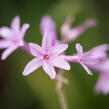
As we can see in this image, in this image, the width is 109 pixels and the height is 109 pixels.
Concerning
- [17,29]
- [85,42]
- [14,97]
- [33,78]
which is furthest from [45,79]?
[17,29]

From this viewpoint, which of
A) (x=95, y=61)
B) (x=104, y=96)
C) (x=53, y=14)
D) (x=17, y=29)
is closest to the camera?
(x=95, y=61)

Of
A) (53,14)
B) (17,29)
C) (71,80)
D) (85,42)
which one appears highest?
(17,29)

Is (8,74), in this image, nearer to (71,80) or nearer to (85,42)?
(71,80)

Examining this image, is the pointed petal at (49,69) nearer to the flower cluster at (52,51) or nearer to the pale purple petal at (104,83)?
the flower cluster at (52,51)

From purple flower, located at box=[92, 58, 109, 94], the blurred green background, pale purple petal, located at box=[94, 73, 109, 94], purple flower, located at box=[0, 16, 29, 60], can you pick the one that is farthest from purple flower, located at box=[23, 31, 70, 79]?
the blurred green background

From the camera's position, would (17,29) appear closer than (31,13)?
Yes

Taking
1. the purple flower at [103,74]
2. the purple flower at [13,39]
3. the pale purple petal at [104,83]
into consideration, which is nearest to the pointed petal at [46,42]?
the purple flower at [13,39]
